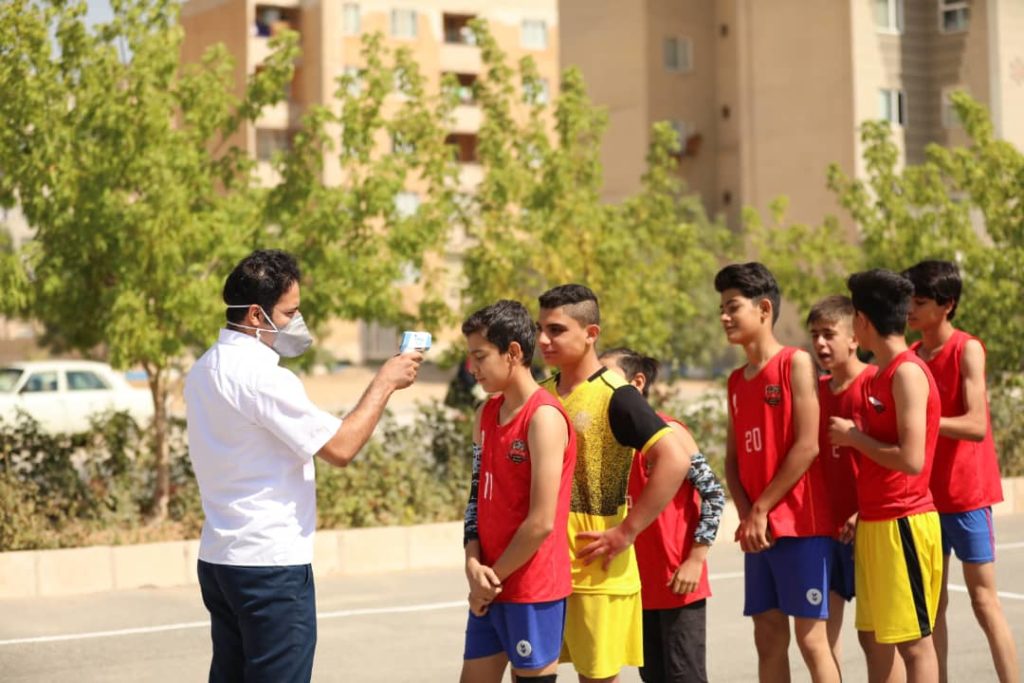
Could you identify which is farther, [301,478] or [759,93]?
[759,93]

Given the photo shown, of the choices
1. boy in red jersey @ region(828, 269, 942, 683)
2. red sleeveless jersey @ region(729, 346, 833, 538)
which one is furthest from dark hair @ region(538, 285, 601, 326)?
boy in red jersey @ region(828, 269, 942, 683)

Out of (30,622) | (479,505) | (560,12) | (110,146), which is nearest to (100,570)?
(30,622)

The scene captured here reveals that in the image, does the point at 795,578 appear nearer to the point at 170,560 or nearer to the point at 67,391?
the point at 170,560

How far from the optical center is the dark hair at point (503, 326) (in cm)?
534

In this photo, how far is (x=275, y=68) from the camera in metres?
14.2

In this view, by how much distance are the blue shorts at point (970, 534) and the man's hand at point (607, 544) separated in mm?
2038

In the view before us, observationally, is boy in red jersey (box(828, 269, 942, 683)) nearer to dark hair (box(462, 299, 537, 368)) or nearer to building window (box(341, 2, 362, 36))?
dark hair (box(462, 299, 537, 368))

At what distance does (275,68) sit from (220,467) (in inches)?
374

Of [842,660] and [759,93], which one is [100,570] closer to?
[842,660]

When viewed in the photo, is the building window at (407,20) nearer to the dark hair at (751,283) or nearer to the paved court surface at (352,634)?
the paved court surface at (352,634)

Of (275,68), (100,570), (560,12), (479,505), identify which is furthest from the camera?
(560,12)

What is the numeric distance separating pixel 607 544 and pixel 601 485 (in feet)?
0.75

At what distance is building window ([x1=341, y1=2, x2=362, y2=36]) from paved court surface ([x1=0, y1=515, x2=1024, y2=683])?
175 feet

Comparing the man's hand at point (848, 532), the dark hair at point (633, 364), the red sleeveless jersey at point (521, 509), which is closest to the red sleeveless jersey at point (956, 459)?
the man's hand at point (848, 532)
